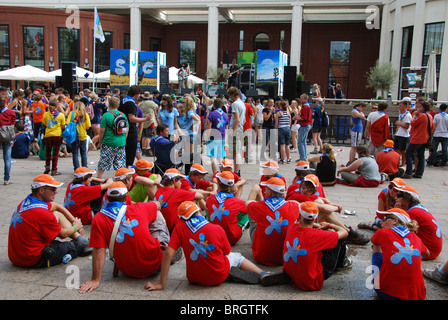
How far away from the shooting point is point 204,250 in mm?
3891

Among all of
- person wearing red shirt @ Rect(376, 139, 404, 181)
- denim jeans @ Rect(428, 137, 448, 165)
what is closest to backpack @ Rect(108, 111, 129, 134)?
person wearing red shirt @ Rect(376, 139, 404, 181)

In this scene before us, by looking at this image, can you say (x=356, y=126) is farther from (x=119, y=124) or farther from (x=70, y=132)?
(x=70, y=132)

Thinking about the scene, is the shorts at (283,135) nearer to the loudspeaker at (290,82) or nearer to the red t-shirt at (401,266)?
the loudspeaker at (290,82)

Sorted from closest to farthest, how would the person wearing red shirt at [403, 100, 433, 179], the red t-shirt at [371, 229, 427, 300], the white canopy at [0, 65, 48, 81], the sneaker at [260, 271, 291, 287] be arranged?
the red t-shirt at [371, 229, 427, 300], the sneaker at [260, 271, 291, 287], the person wearing red shirt at [403, 100, 433, 179], the white canopy at [0, 65, 48, 81]

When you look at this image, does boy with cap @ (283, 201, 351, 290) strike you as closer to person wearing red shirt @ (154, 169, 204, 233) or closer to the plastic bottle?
person wearing red shirt @ (154, 169, 204, 233)

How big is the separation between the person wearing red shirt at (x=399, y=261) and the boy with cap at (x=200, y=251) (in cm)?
99

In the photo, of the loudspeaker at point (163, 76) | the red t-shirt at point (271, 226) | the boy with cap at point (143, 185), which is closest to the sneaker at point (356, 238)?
the red t-shirt at point (271, 226)

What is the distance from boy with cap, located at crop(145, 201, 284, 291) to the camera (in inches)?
152

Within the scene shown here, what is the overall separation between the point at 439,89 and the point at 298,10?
13.2m

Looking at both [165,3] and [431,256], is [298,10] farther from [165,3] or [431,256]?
[431,256]

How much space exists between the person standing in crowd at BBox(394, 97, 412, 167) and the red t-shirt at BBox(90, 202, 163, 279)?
8275 millimetres
